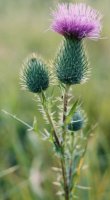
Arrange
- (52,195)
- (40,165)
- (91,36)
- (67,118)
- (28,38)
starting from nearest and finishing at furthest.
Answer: (67,118) → (91,36) → (52,195) → (40,165) → (28,38)

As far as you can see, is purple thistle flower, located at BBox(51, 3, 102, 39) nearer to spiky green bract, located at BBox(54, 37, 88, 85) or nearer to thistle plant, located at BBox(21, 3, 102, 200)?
thistle plant, located at BBox(21, 3, 102, 200)

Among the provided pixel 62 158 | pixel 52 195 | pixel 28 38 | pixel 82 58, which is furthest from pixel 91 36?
pixel 28 38

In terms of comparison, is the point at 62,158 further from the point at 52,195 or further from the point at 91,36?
the point at 52,195

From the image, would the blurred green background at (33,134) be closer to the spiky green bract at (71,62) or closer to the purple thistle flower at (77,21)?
the purple thistle flower at (77,21)

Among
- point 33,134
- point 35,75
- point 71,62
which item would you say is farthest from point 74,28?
point 33,134

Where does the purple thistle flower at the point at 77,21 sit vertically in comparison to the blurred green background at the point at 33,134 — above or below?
above

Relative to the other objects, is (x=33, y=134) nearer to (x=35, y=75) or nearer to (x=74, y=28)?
(x=35, y=75)

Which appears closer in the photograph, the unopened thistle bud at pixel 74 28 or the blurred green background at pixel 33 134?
the unopened thistle bud at pixel 74 28

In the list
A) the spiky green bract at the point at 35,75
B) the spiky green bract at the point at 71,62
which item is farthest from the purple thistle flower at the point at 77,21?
the spiky green bract at the point at 35,75
